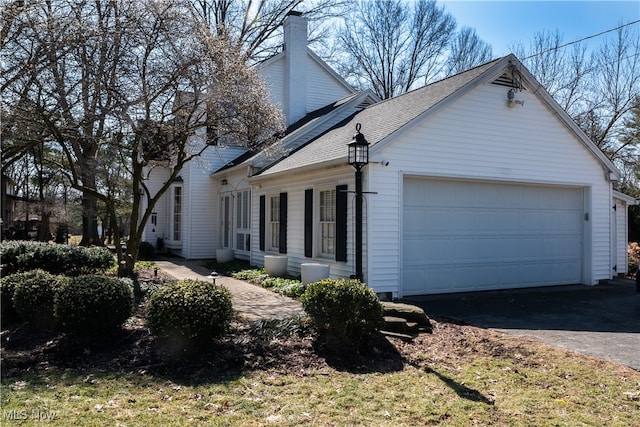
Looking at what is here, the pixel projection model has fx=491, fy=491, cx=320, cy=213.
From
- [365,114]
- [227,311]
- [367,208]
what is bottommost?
[227,311]

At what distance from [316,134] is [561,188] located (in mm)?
7177

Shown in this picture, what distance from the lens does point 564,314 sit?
9039mm

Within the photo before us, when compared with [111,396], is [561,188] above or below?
Result: above

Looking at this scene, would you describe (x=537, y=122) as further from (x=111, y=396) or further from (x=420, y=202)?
(x=111, y=396)

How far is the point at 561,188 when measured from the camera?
12750 millimetres

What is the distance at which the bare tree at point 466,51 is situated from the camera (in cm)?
3241

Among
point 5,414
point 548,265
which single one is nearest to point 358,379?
point 5,414

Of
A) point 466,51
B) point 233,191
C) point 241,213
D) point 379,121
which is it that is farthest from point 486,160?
point 466,51

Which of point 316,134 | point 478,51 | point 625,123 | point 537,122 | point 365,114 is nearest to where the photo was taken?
point 537,122

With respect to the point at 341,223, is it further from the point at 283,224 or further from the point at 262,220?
the point at 262,220

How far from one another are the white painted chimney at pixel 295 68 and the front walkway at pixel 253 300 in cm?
754

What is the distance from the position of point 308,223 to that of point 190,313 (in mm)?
6472

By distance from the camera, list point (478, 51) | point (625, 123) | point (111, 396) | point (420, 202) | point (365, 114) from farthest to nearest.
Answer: point (478, 51) < point (625, 123) < point (365, 114) < point (420, 202) < point (111, 396)

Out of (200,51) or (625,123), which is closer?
(200,51)
